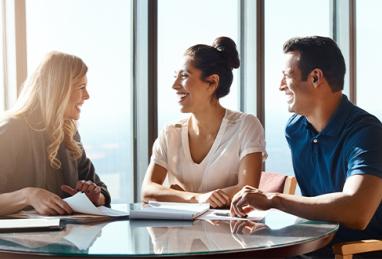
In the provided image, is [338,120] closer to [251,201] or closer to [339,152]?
[339,152]

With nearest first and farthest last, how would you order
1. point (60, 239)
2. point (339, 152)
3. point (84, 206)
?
point (60, 239) < point (84, 206) < point (339, 152)

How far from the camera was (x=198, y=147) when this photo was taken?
2.61 m

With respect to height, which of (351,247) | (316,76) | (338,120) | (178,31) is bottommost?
(351,247)

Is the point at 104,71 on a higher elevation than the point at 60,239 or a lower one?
higher

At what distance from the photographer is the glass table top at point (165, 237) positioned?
1.42 metres

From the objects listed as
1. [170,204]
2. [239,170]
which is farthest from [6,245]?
[239,170]

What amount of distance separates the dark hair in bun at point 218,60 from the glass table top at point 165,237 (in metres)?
0.97

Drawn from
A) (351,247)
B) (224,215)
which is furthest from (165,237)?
(351,247)

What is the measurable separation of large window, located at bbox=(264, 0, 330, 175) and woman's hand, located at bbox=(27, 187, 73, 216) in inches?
93.3

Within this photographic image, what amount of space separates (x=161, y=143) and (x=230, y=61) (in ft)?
1.66

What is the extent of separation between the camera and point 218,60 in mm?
2701

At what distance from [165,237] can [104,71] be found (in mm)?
1942

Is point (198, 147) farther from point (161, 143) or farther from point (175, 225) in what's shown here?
point (175, 225)

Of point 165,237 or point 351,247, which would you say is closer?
point 165,237
